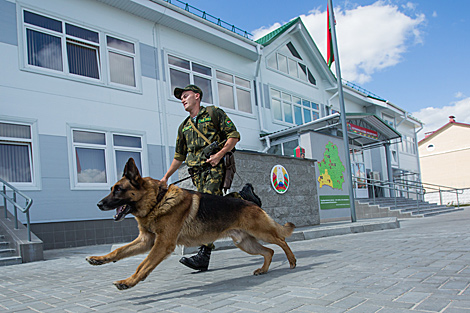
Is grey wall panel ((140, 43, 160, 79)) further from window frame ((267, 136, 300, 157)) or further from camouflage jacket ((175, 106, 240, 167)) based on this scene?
camouflage jacket ((175, 106, 240, 167))

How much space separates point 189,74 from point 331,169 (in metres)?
6.98

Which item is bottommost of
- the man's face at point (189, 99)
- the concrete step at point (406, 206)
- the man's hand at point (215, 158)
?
the concrete step at point (406, 206)

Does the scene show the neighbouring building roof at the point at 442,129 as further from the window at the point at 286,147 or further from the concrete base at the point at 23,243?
the concrete base at the point at 23,243

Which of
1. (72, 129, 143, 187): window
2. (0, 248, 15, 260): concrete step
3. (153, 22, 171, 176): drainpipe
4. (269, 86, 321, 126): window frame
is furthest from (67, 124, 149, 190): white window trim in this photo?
(269, 86, 321, 126): window frame

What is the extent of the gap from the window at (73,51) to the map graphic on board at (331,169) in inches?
301

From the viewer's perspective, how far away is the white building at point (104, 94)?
10.5 meters

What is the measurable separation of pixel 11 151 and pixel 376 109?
83.2 feet

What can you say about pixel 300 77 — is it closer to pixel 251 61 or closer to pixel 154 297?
pixel 251 61

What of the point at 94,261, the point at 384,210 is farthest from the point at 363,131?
the point at 94,261

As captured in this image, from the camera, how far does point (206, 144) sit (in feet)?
15.1

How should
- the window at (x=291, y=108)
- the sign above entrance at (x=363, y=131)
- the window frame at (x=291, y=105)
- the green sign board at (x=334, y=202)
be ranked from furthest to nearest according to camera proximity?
the window at (x=291, y=108) → the window frame at (x=291, y=105) → the sign above entrance at (x=363, y=131) → the green sign board at (x=334, y=202)

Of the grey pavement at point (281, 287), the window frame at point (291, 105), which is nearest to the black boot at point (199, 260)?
the grey pavement at point (281, 287)

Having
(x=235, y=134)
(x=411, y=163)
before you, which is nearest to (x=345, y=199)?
(x=235, y=134)

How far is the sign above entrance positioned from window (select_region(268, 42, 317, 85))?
16.5 ft
